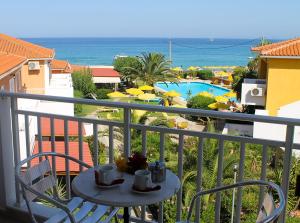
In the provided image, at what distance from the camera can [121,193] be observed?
2129 millimetres

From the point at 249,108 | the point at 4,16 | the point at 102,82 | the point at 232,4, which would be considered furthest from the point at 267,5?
the point at 249,108

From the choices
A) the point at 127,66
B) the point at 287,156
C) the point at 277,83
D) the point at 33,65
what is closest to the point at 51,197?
the point at 287,156

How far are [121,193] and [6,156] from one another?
5.79 feet

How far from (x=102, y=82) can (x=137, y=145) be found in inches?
1002

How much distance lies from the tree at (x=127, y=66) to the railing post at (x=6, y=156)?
98.3 feet

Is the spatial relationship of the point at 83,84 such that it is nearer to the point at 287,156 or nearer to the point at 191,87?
the point at 191,87

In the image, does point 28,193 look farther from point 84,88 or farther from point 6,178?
point 84,88

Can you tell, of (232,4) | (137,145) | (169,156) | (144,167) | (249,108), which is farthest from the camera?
(232,4)

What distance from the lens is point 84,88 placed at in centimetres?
3203

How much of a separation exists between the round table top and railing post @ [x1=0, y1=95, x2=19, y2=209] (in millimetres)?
1387

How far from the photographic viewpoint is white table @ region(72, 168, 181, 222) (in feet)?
6.69

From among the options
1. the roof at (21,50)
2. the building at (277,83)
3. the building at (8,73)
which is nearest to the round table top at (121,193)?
the building at (8,73)

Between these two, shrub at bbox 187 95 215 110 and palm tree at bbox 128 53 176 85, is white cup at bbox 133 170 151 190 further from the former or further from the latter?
palm tree at bbox 128 53 176 85

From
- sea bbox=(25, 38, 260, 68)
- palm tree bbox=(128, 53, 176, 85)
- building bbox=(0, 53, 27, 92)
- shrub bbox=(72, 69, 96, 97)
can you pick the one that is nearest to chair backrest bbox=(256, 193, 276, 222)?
building bbox=(0, 53, 27, 92)
